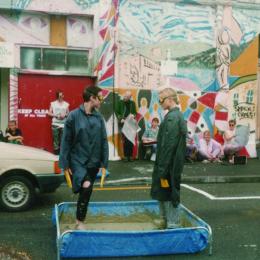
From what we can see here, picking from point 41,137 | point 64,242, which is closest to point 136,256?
point 64,242

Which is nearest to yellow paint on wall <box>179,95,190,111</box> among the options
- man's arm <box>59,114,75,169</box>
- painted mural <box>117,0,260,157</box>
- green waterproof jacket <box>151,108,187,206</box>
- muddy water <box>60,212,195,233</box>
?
painted mural <box>117,0,260,157</box>

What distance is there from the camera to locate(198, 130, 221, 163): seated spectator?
46.5 ft

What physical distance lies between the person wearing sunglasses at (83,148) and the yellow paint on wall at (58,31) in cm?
791

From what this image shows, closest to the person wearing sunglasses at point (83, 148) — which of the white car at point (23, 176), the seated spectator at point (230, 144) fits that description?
the white car at point (23, 176)

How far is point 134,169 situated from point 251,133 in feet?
15.0

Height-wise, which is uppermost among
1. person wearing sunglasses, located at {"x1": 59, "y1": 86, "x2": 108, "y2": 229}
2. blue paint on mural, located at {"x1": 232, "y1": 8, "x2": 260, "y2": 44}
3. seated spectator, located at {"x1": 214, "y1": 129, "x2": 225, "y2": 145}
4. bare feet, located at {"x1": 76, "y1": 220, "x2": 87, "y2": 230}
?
blue paint on mural, located at {"x1": 232, "y1": 8, "x2": 260, "y2": 44}

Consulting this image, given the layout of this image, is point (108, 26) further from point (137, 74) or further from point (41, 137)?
point (41, 137)

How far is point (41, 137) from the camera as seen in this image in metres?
13.8

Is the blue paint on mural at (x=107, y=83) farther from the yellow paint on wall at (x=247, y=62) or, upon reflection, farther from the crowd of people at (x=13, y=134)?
the yellow paint on wall at (x=247, y=62)

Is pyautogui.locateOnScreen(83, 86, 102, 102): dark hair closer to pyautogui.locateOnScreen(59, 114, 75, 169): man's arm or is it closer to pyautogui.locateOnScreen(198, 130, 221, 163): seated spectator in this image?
pyautogui.locateOnScreen(59, 114, 75, 169): man's arm

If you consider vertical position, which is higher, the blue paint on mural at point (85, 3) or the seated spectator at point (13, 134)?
the blue paint on mural at point (85, 3)

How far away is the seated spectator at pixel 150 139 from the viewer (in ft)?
45.9

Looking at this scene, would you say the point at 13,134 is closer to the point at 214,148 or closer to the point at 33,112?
the point at 33,112

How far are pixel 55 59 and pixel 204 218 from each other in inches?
300
